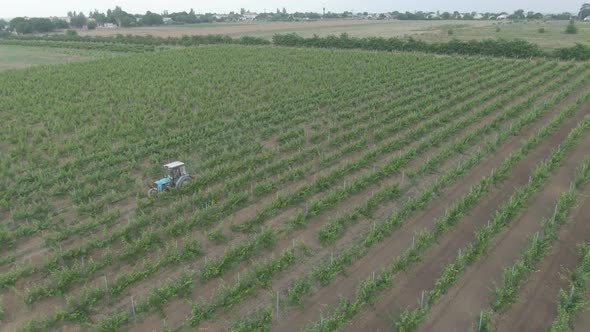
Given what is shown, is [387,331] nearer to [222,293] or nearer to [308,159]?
[222,293]

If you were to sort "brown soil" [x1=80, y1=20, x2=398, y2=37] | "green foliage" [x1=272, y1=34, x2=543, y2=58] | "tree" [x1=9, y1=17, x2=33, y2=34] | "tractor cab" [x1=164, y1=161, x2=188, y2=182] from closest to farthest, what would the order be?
1. "tractor cab" [x1=164, y1=161, x2=188, y2=182]
2. "green foliage" [x1=272, y1=34, x2=543, y2=58]
3. "brown soil" [x1=80, y1=20, x2=398, y2=37]
4. "tree" [x1=9, y1=17, x2=33, y2=34]

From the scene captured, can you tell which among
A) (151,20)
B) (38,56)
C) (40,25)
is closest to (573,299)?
(38,56)

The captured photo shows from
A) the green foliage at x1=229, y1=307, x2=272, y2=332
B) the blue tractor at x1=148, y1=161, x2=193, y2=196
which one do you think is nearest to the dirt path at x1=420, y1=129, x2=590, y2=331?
the green foliage at x1=229, y1=307, x2=272, y2=332

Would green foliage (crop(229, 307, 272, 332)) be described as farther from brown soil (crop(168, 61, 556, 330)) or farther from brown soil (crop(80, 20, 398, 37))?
brown soil (crop(80, 20, 398, 37))

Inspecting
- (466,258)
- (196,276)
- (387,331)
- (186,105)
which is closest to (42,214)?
(196,276)

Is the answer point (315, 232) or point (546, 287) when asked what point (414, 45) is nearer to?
point (315, 232)
